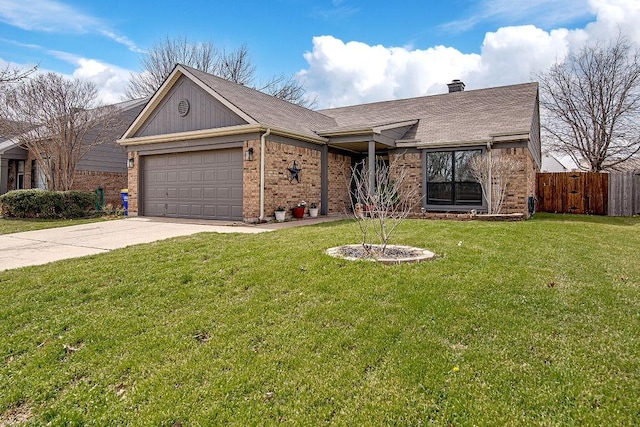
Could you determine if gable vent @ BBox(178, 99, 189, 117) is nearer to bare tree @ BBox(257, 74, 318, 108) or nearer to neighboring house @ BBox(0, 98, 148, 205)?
neighboring house @ BBox(0, 98, 148, 205)

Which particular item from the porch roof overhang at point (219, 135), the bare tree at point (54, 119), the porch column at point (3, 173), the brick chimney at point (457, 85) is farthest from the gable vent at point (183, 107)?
the porch column at point (3, 173)

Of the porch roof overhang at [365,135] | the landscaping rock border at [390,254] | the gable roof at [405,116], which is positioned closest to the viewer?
the landscaping rock border at [390,254]

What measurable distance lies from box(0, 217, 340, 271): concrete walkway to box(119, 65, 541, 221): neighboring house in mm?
1859

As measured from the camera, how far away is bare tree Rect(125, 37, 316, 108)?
96.6ft

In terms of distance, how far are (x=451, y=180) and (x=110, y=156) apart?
629 inches

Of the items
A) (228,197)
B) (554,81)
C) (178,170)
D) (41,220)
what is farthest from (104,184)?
(554,81)

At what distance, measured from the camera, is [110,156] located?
19344 mm

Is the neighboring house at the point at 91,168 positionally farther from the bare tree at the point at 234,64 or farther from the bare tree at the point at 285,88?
the bare tree at the point at 285,88

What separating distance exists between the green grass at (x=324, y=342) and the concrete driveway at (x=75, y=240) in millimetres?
1271

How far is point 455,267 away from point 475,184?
890 centimetres

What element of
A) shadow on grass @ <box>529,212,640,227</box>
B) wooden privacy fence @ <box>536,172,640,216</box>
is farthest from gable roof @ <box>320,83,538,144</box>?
wooden privacy fence @ <box>536,172,640,216</box>

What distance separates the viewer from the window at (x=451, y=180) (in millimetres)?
13078

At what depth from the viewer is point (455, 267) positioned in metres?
4.96

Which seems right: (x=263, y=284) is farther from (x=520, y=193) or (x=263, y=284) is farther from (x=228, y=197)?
(x=520, y=193)
